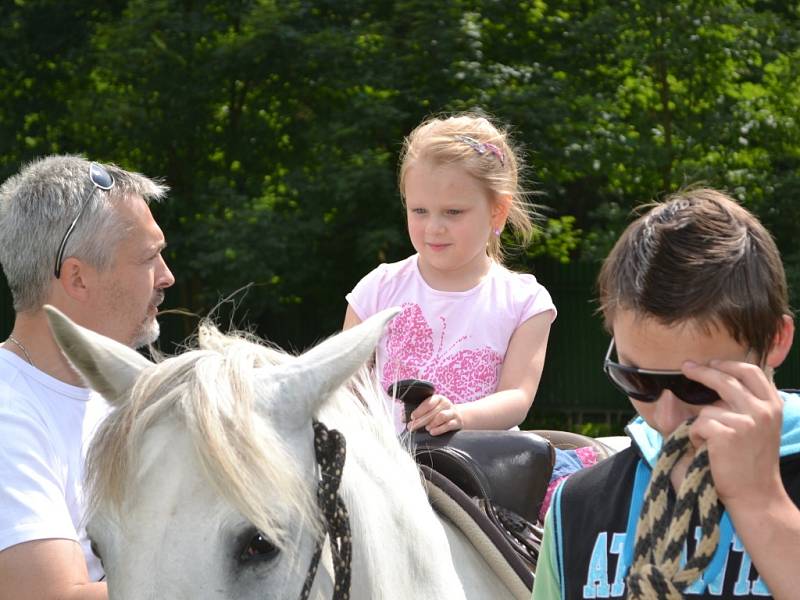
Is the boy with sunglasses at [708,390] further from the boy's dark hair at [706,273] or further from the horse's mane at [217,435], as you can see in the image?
the horse's mane at [217,435]

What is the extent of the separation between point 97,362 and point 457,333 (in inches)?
61.9

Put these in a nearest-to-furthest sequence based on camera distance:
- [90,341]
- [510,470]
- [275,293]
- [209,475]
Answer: [209,475], [90,341], [510,470], [275,293]

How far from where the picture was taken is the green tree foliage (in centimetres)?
1216

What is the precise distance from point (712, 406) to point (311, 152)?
1186cm

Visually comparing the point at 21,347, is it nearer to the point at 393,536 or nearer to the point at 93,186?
the point at 93,186

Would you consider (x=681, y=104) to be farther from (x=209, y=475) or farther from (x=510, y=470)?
(x=209, y=475)

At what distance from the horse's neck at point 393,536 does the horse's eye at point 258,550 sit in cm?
23

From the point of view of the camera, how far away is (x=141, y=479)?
71.0 inches

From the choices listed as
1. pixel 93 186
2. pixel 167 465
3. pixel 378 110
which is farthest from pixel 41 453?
pixel 378 110

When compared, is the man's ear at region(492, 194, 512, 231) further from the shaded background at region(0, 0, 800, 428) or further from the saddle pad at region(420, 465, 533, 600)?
the shaded background at region(0, 0, 800, 428)

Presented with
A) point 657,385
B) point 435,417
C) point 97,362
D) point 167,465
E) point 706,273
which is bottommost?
point 435,417

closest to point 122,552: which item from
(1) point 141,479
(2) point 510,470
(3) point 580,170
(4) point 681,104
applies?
(1) point 141,479

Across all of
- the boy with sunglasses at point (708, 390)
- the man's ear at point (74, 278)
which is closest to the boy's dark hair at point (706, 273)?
the boy with sunglasses at point (708, 390)

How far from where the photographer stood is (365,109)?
12109mm
